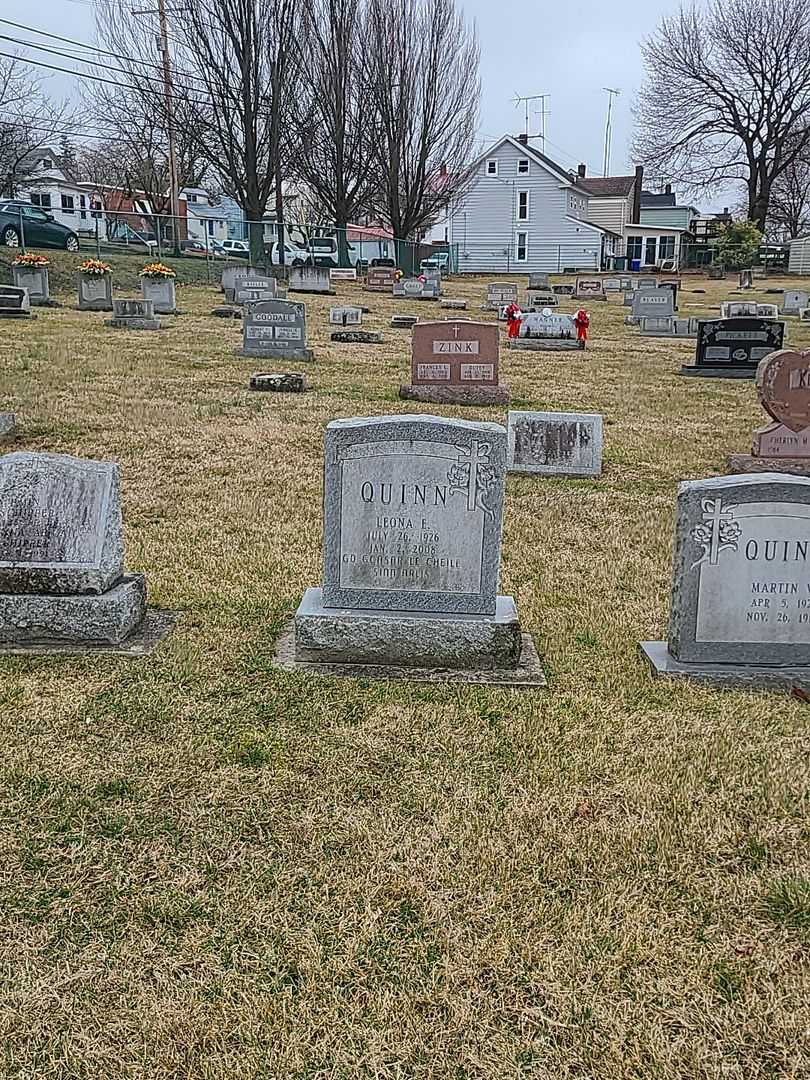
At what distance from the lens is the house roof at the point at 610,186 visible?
57.6 m

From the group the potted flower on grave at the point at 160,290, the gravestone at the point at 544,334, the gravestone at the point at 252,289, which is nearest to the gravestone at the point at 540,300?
the gravestone at the point at 252,289

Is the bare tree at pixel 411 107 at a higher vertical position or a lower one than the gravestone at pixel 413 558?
higher

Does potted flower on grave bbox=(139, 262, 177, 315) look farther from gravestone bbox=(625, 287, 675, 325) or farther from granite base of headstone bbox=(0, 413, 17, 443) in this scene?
granite base of headstone bbox=(0, 413, 17, 443)

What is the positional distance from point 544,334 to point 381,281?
16.3m

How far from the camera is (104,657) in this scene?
14.4 ft

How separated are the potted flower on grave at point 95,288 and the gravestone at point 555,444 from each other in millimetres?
15623

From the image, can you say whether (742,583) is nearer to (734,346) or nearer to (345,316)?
(734,346)

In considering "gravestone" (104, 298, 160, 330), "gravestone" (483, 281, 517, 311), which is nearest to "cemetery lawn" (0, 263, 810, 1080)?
"gravestone" (104, 298, 160, 330)

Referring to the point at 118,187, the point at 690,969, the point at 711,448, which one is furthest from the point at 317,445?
the point at 118,187

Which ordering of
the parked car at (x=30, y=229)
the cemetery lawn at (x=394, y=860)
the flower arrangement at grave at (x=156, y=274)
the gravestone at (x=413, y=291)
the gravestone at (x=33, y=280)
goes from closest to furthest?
the cemetery lawn at (x=394, y=860) → the flower arrangement at grave at (x=156, y=274) → the gravestone at (x=33, y=280) → the parked car at (x=30, y=229) → the gravestone at (x=413, y=291)

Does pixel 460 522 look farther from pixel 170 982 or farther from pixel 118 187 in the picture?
pixel 118 187

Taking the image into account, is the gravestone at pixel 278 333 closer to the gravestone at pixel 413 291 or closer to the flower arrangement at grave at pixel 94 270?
the flower arrangement at grave at pixel 94 270

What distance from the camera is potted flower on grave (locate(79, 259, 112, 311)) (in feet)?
68.6

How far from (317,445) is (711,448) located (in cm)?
438
